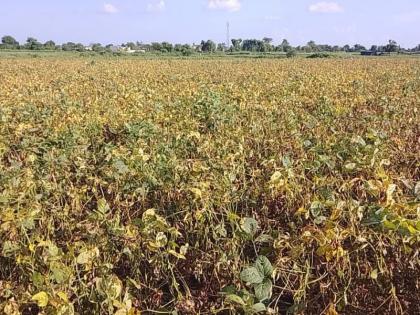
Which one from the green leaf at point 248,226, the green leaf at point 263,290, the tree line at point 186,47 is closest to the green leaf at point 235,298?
the green leaf at point 263,290

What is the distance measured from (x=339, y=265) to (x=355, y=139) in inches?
59.3

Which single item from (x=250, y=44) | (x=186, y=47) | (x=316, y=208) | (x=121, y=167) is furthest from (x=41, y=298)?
(x=250, y=44)

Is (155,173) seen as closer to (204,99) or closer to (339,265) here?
(339,265)

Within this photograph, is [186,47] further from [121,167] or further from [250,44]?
[121,167]

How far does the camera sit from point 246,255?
267 centimetres

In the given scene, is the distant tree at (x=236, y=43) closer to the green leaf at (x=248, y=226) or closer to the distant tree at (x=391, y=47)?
the distant tree at (x=391, y=47)

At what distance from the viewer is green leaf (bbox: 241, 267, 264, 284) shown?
2059 mm

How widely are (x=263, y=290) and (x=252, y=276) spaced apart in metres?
0.08

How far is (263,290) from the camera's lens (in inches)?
80.3

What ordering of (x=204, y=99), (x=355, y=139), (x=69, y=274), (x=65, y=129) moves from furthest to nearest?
(x=204, y=99) < (x=65, y=129) < (x=355, y=139) < (x=69, y=274)

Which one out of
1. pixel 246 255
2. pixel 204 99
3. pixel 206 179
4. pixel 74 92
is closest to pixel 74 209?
pixel 206 179

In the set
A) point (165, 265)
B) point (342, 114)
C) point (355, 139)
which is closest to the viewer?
point (165, 265)

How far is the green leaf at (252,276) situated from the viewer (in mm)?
2059

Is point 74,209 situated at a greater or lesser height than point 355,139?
lesser
